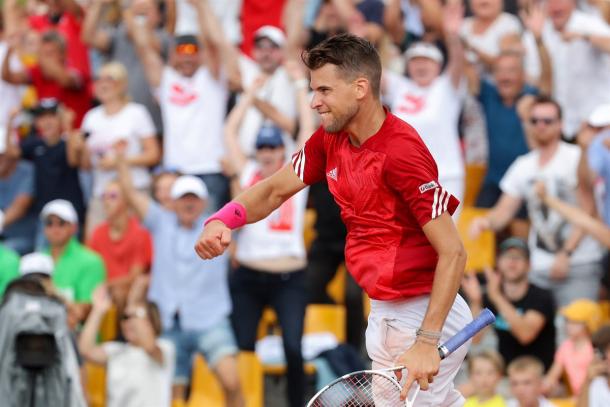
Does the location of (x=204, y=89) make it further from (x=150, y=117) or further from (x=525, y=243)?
(x=525, y=243)

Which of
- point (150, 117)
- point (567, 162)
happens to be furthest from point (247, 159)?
point (567, 162)

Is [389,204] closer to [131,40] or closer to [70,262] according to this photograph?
[70,262]

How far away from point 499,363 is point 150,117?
172 inches

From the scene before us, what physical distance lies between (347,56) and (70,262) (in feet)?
17.6

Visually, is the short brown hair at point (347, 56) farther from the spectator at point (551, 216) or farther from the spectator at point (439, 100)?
the spectator at point (439, 100)

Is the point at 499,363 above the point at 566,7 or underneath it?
underneath

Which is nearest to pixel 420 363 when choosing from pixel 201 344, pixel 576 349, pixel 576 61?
pixel 576 349

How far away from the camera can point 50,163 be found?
11.8 meters

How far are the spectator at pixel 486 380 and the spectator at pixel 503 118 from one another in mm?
2147

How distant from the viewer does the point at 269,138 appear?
10.2 meters

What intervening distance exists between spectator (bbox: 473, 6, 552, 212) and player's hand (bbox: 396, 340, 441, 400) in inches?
224

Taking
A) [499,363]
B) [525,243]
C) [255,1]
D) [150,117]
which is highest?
[255,1]

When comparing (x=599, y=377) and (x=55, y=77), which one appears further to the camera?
(x=55, y=77)

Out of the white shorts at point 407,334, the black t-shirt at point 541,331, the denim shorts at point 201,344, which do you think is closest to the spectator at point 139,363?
the denim shorts at point 201,344
